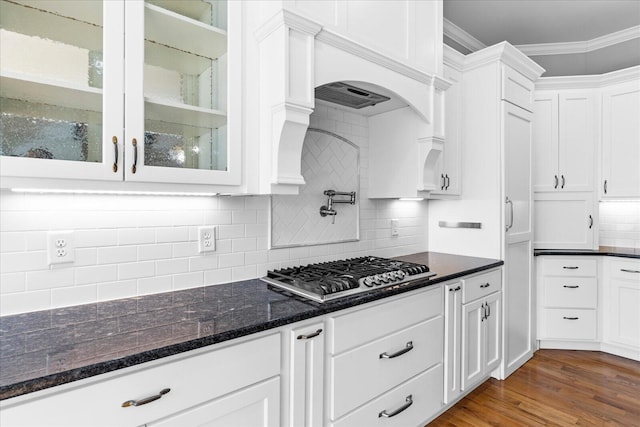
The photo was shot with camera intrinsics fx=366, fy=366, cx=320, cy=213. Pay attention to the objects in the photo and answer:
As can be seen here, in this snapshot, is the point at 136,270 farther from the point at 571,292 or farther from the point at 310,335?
the point at 571,292

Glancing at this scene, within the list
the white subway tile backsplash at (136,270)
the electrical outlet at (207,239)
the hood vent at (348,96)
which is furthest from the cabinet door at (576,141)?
the white subway tile backsplash at (136,270)

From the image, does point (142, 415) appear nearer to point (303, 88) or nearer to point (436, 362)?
point (303, 88)

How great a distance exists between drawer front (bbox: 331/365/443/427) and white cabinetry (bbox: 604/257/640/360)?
2.13 meters

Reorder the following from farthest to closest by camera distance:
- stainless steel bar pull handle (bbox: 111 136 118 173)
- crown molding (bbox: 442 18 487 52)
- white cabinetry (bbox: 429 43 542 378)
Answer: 1. crown molding (bbox: 442 18 487 52)
2. white cabinetry (bbox: 429 43 542 378)
3. stainless steel bar pull handle (bbox: 111 136 118 173)

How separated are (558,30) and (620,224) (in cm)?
199

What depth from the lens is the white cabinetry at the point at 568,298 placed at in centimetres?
329

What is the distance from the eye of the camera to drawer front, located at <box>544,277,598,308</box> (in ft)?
10.8

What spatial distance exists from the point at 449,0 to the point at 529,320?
2.77 m

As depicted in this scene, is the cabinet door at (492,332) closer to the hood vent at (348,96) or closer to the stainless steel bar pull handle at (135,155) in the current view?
A: the hood vent at (348,96)

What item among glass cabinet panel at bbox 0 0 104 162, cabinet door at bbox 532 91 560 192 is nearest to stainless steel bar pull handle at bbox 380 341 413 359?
glass cabinet panel at bbox 0 0 104 162

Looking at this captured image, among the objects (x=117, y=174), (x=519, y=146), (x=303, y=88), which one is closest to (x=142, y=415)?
(x=117, y=174)

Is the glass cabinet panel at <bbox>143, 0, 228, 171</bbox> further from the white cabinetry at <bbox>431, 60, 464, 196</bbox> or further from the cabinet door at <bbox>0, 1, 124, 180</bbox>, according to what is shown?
the white cabinetry at <bbox>431, 60, 464, 196</bbox>

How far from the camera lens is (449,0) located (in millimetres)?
3010

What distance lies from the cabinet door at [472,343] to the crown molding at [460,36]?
234cm
